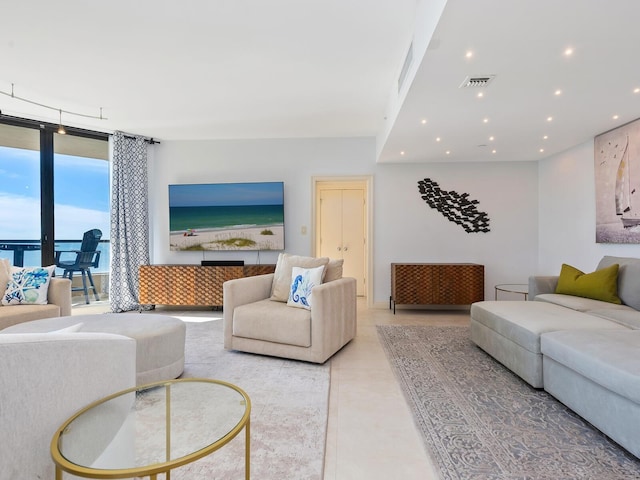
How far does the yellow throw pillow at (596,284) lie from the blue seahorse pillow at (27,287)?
5022mm

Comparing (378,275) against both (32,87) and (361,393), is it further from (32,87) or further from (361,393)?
(32,87)

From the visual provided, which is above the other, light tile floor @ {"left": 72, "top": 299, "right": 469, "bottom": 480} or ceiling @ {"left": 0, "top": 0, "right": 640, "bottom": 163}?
ceiling @ {"left": 0, "top": 0, "right": 640, "bottom": 163}

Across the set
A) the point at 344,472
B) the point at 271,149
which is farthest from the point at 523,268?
the point at 344,472

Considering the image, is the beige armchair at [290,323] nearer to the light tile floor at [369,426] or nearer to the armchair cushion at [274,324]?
the armchair cushion at [274,324]

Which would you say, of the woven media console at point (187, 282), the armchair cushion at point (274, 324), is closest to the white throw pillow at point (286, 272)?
the armchair cushion at point (274, 324)

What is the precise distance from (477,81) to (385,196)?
2716mm

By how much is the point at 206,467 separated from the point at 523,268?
4844 mm

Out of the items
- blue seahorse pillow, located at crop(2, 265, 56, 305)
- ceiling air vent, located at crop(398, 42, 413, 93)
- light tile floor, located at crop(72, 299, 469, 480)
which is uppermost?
ceiling air vent, located at crop(398, 42, 413, 93)

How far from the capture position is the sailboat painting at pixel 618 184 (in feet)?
10.5

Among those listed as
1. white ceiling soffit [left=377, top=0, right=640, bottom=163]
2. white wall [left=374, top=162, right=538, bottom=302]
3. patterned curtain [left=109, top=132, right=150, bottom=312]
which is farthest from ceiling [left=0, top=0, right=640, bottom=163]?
patterned curtain [left=109, top=132, right=150, bottom=312]

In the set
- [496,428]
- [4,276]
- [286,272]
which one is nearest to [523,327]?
[496,428]

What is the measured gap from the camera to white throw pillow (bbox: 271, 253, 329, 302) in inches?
130

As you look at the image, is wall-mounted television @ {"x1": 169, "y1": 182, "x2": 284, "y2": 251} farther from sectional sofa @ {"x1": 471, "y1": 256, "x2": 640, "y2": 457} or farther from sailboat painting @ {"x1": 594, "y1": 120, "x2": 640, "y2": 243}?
sailboat painting @ {"x1": 594, "y1": 120, "x2": 640, "y2": 243}

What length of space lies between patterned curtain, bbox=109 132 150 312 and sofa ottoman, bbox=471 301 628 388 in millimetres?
4480
